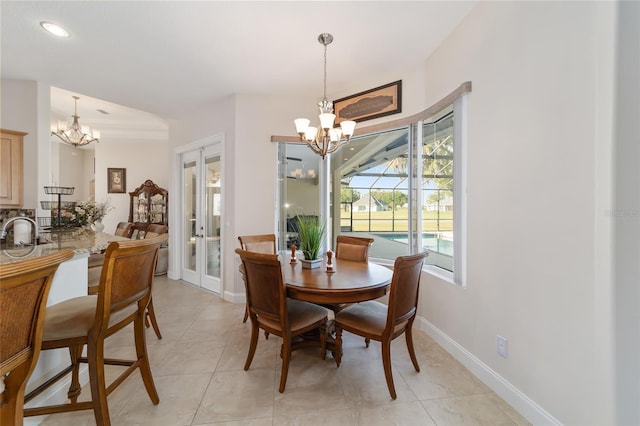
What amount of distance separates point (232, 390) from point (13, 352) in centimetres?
132

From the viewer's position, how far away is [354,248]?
2.91 metres

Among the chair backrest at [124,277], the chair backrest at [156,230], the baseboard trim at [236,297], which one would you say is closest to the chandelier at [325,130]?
the chair backrest at [124,277]

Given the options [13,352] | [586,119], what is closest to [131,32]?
[13,352]

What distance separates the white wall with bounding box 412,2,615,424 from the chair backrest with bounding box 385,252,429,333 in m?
0.55

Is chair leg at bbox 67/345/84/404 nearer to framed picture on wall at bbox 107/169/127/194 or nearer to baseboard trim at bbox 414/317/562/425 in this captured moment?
baseboard trim at bbox 414/317/562/425

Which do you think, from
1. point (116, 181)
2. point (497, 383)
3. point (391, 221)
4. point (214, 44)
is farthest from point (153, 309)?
point (116, 181)

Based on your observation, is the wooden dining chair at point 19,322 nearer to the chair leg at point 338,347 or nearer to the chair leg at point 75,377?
the chair leg at point 75,377

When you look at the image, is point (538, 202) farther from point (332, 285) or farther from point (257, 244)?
point (257, 244)

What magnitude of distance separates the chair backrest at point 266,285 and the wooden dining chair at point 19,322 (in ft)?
3.29

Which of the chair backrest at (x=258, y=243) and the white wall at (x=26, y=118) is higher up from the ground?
the white wall at (x=26, y=118)

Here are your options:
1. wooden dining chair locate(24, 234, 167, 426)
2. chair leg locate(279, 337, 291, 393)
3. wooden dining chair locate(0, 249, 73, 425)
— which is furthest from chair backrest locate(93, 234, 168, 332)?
chair leg locate(279, 337, 291, 393)

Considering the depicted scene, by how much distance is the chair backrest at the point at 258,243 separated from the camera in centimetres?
300

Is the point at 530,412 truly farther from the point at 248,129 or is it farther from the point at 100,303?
the point at 248,129

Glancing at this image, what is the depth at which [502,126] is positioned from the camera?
1.84m
